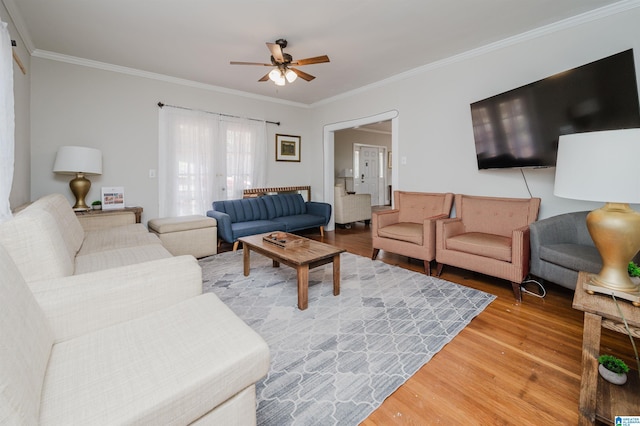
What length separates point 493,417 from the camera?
1306 millimetres

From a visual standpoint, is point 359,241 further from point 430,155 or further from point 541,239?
point 541,239

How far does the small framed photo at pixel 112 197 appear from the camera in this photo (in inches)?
147

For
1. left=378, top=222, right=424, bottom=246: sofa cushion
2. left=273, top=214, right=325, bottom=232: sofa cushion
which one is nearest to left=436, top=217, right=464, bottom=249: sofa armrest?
left=378, top=222, right=424, bottom=246: sofa cushion

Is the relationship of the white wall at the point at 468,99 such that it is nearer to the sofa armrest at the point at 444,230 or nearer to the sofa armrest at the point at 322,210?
the sofa armrest at the point at 444,230

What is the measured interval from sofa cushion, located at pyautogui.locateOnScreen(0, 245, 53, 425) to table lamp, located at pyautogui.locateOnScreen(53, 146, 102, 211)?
2889 millimetres

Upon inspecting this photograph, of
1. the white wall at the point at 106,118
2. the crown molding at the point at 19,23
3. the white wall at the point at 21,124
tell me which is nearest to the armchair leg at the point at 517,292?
the white wall at the point at 21,124

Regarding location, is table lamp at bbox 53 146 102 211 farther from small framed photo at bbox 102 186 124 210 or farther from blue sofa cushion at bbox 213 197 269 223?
blue sofa cushion at bbox 213 197 269 223

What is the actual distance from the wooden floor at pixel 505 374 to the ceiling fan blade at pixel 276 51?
282 centimetres

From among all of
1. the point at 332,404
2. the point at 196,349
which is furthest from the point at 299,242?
the point at 196,349

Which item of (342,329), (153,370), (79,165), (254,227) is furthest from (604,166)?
(79,165)

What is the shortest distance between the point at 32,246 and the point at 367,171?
817cm

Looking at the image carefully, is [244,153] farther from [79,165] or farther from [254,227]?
[79,165]

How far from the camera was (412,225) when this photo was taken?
3.56 m

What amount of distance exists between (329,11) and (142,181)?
336cm
